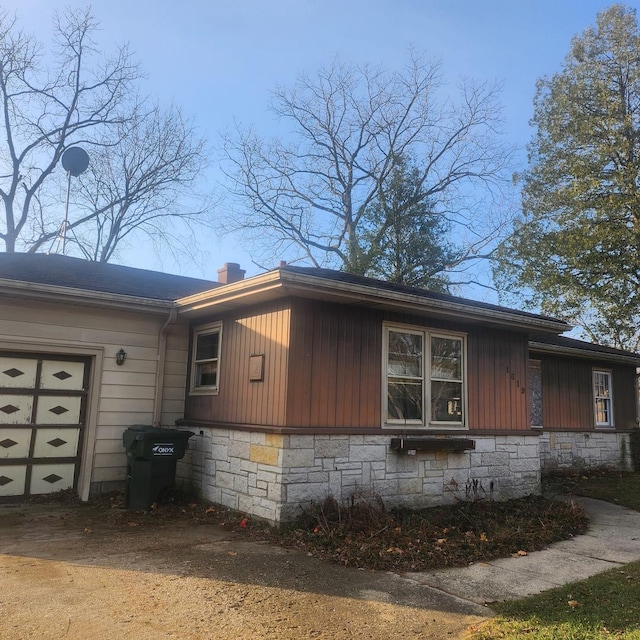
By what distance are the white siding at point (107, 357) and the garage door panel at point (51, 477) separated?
30 centimetres

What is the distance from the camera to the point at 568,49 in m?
18.8

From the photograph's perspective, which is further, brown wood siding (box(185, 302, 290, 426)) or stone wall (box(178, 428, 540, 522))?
brown wood siding (box(185, 302, 290, 426))

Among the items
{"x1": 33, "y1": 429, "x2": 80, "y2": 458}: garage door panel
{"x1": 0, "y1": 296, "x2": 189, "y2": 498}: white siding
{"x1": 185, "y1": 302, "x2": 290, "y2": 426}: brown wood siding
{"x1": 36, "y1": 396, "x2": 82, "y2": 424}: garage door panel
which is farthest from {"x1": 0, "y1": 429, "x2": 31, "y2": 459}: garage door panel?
{"x1": 185, "y1": 302, "x2": 290, "y2": 426}: brown wood siding

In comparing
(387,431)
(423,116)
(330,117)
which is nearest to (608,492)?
(387,431)

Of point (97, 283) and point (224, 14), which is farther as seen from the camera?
point (224, 14)

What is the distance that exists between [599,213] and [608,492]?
9.95 m

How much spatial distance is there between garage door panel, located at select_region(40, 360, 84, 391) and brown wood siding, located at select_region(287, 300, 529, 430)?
11.8 ft

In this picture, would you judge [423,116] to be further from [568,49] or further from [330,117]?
[568,49]

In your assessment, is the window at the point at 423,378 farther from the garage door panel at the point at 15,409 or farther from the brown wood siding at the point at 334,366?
the garage door panel at the point at 15,409

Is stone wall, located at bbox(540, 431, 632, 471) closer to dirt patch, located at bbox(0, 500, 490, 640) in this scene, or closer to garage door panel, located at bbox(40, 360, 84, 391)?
dirt patch, located at bbox(0, 500, 490, 640)

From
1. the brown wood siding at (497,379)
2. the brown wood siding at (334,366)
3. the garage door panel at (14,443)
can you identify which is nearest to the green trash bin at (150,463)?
the garage door panel at (14,443)

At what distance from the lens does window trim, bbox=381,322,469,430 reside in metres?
7.18

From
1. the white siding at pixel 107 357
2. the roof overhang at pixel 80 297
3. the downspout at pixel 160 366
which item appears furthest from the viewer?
the downspout at pixel 160 366

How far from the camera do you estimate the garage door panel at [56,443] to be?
760 centimetres
